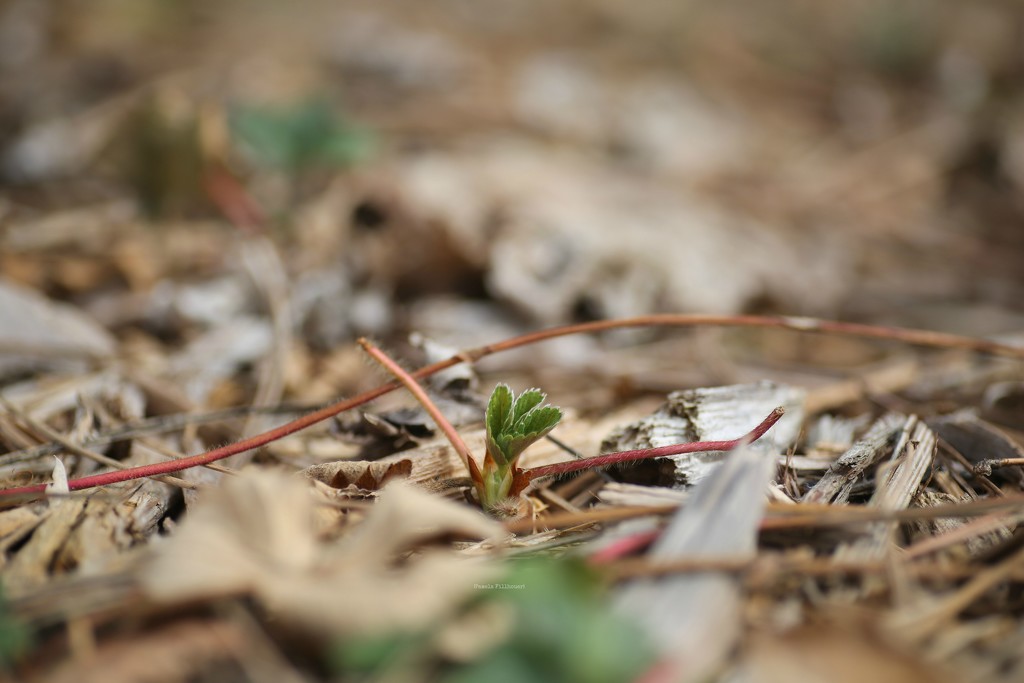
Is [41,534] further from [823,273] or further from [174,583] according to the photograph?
[823,273]

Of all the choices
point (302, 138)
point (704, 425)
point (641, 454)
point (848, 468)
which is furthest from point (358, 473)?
point (302, 138)

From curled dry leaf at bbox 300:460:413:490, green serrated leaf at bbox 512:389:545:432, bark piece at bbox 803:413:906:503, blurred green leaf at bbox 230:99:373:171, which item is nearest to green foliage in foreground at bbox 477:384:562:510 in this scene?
green serrated leaf at bbox 512:389:545:432

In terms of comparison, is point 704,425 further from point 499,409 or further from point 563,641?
point 563,641

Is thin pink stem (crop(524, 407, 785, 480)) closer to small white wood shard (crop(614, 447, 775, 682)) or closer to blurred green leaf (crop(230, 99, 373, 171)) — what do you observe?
small white wood shard (crop(614, 447, 775, 682))

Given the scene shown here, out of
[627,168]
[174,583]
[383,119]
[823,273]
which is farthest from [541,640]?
[383,119]

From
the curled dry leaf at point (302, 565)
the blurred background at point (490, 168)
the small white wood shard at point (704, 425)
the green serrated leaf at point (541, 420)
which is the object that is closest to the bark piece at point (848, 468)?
the small white wood shard at point (704, 425)

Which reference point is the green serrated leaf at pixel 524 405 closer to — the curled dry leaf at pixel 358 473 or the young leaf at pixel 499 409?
the young leaf at pixel 499 409

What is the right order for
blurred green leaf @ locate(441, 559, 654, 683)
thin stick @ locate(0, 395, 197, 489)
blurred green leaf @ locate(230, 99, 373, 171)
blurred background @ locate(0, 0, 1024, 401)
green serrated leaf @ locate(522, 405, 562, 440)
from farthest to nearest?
1. blurred green leaf @ locate(230, 99, 373, 171)
2. blurred background @ locate(0, 0, 1024, 401)
3. thin stick @ locate(0, 395, 197, 489)
4. green serrated leaf @ locate(522, 405, 562, 440)
5. blurred green leaf @ locate(441, 559, 654, 683)
